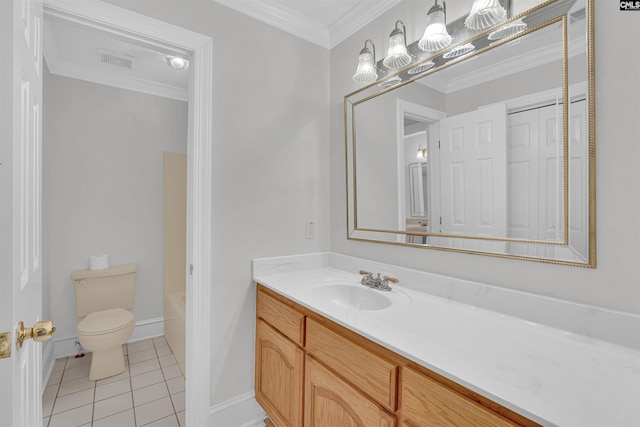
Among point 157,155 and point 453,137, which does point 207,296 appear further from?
point 157,155

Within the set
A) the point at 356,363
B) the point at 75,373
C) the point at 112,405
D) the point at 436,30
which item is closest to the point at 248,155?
the point at 436,30

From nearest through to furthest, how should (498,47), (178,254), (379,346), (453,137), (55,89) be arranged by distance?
(379,346)
(498,47)
(453,137)
(55,89)
(178,254)

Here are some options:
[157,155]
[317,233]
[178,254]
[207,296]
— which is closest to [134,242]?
[178,254]

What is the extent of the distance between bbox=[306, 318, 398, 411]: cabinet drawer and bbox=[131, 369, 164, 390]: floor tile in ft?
5.15

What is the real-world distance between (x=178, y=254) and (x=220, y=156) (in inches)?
68.0

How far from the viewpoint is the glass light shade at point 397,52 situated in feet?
4.82

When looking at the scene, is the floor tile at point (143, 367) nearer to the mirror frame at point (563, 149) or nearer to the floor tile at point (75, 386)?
the floor tile at point (75, 386)

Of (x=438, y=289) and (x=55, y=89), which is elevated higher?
(x=55, y=89)

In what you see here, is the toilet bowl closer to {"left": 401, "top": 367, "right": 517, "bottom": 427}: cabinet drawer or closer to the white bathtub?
the white bathtub

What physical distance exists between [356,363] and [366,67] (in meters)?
1.49

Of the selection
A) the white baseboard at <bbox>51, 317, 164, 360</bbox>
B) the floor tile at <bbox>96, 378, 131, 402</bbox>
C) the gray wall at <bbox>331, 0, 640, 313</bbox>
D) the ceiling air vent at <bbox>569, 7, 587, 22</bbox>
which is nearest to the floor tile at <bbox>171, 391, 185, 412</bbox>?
the floor tile at <bbox>96, 378, 131, 402</bbox>

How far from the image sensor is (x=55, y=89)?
234cm

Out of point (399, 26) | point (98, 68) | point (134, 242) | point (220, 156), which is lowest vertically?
point (134, 242)

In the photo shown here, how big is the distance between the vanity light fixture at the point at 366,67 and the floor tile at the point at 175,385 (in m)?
2.34
